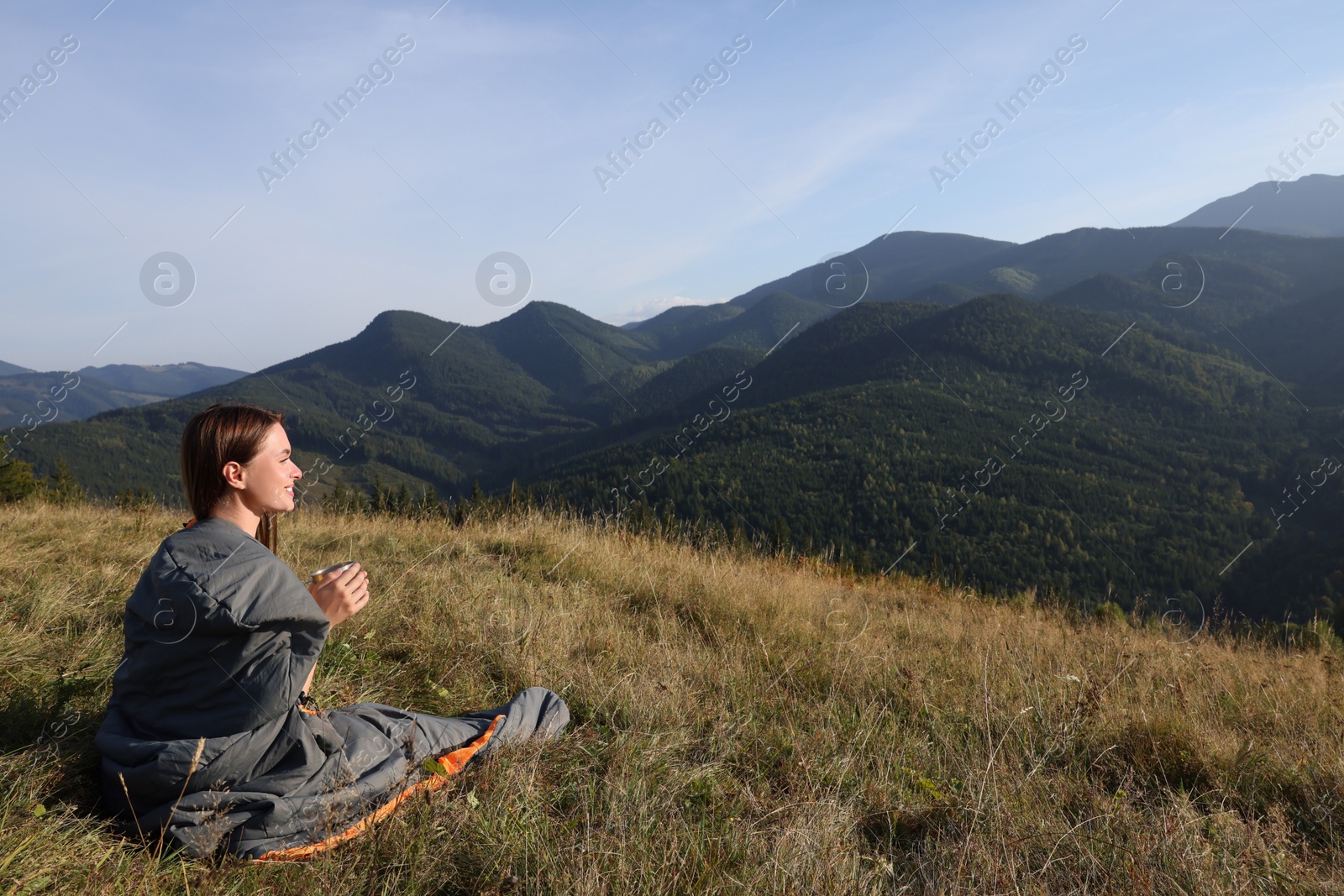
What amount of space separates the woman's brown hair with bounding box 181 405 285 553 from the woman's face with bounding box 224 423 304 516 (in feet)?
0.10

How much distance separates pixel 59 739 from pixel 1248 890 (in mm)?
3907

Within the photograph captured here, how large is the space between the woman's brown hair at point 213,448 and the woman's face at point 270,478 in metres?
0.03

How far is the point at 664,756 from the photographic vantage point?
2.72m

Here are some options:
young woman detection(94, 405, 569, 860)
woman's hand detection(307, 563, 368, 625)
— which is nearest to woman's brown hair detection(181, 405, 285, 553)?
young woman detection(94, 405, 569, 860)

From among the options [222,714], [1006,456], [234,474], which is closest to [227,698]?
[222,714]

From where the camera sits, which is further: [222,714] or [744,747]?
[744,747]

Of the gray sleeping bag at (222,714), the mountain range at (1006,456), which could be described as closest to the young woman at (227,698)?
the gray sleeping bag at (222,714)

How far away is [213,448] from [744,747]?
2.38 metres

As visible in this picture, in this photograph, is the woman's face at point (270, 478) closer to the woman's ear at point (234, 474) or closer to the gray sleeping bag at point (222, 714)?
the woman's ear at point (234, 474)

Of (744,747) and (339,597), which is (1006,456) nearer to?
(744,747)

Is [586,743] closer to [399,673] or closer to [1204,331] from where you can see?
[399,673]

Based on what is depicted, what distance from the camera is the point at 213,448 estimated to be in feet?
7.20

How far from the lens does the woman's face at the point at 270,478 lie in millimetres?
2268

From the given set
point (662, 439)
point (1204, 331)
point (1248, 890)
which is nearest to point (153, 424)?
point (662, 439)
